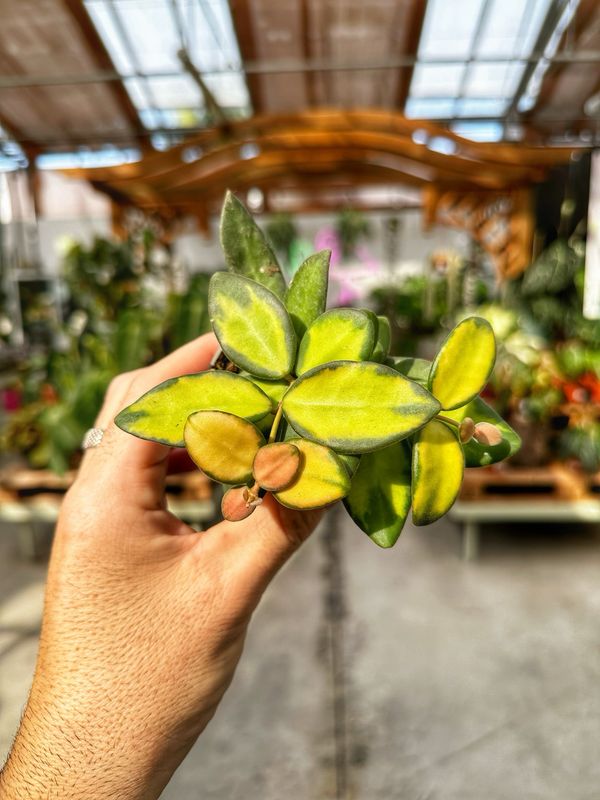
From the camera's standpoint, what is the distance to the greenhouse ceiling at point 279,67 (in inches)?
170

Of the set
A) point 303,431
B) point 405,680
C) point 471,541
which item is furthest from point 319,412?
point 471,541

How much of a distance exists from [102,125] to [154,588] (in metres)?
6.44

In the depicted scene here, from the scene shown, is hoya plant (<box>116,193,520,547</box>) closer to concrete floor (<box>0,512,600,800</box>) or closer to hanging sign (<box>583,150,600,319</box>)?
concrete floor (<box>0,512,600,800</box>)

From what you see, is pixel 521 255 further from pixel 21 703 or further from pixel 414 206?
pixel 21 703

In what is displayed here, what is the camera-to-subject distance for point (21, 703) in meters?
1.65

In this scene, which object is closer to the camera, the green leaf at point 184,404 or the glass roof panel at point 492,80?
the green leaf at point 184,404

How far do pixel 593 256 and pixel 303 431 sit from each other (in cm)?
277

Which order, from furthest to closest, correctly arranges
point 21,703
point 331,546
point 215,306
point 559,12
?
point 559,12 < point 331,546 < point 21,703 < point 215,306

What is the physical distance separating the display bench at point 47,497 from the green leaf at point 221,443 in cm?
204

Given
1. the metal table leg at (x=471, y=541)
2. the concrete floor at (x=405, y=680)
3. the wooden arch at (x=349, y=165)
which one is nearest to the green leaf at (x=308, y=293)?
the concrete floor at (x=405, y=680)

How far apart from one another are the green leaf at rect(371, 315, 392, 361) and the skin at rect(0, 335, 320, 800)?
6.3 inches

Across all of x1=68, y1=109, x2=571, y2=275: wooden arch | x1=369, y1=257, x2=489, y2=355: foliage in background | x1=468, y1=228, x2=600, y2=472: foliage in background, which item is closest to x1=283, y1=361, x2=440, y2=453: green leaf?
x1=468, y1=228, x2=600, y2=472: foliage in background

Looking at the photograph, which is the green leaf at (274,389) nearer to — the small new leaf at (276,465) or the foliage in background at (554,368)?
the small new leaf at (276,465)

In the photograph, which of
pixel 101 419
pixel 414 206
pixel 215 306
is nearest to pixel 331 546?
pixel 101 419
